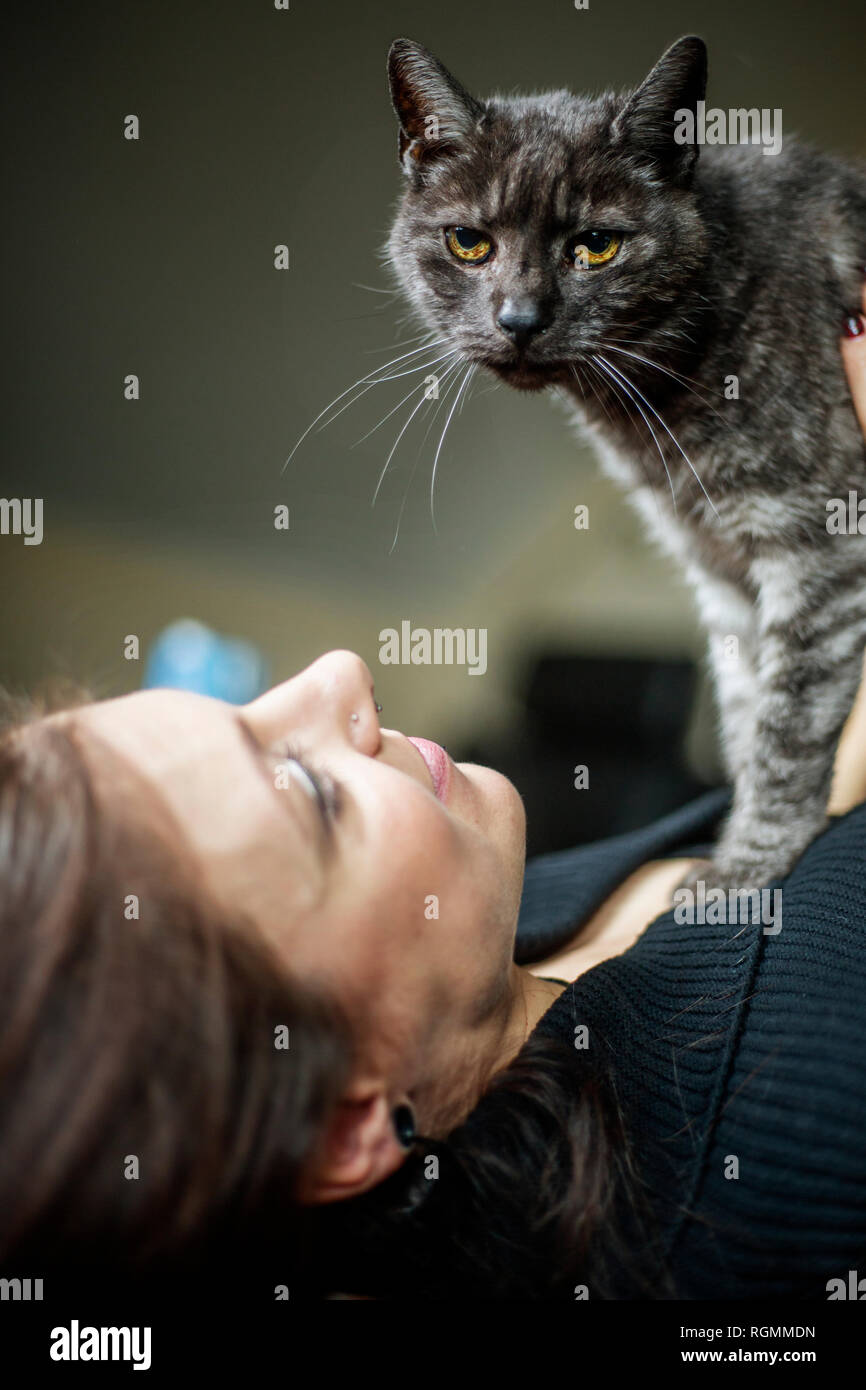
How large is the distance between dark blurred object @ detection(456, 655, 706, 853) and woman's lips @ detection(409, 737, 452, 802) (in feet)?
3.55

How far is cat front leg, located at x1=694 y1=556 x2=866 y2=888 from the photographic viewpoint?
1.18 meters

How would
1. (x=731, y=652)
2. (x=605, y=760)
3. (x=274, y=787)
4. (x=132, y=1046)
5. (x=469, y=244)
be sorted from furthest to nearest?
1. (x=605, y=760)
2. (x=731, y=652)
3. (x=469, y=244)
4. (x=274, y=787)
5. (x=132, y=1046)

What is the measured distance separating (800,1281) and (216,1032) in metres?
0.51

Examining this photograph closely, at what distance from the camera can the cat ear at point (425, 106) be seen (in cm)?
102

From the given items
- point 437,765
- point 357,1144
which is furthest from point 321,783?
point 357,1144

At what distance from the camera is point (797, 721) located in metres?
1.19

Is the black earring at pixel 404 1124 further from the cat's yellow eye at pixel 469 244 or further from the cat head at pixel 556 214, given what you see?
the cat's yellow eye at pixel 469 244

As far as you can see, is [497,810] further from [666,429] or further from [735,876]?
[666,429]

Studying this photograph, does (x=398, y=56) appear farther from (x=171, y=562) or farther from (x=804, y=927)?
(x=171, y=562)

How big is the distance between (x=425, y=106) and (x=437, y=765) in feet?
2.67

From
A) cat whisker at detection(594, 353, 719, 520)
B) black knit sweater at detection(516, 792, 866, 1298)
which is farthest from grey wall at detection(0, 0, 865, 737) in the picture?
black knit sweater at detection(516, 792, 866, 1298)

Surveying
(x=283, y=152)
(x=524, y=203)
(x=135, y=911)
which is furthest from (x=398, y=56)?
(x=283, y=152)

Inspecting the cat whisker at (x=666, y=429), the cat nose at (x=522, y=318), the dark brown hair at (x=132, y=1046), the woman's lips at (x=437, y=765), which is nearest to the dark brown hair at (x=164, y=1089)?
the dark brown hair at (x=132, y=1046)

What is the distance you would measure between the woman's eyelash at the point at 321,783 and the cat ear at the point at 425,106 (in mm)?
819
